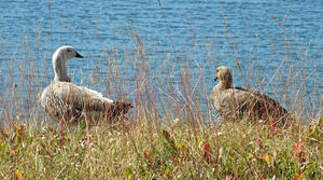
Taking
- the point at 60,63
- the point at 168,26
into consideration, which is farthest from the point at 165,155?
the point at 168,26

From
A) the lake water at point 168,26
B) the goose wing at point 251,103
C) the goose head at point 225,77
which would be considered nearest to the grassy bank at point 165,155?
the goose wing at point 251,103

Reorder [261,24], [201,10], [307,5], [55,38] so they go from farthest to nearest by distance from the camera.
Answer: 1. [307,5]
2. [201,10]
3. [261,24]
4. [55,38]

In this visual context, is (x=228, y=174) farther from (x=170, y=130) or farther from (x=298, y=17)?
(x=298, y=17)

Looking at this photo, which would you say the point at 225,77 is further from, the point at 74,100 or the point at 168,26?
the point at 168,26

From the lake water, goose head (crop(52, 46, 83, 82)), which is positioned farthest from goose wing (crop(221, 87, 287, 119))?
the lake water

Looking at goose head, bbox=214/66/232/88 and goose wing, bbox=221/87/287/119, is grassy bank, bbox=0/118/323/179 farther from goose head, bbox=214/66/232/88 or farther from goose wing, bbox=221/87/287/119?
goose head, bbox=214/66/232/88

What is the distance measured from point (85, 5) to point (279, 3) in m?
8.05

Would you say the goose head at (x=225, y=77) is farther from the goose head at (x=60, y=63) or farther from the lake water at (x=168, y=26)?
the lake water at (x=168, y=26)

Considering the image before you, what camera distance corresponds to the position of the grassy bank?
12.9 ft

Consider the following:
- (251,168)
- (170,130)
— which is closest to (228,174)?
(251,168)

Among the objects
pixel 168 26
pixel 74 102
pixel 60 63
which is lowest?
pixel 168 26

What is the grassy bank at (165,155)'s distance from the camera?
3.93 metres

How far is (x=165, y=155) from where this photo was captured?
427 centimetres

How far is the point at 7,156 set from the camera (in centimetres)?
432
